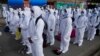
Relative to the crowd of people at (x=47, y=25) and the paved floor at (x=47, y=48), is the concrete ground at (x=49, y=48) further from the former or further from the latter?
the crowd of people at (x=47, y=25)

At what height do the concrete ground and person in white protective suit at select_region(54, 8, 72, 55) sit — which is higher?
person in white protective suit at select_region(54, 8, 72, 55)

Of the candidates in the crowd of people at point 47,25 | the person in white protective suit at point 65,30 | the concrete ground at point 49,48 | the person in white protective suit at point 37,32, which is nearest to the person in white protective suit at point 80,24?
the crowd of people at point 47,25

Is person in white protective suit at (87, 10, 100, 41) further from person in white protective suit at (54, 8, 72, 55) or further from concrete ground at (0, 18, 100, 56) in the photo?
person in white protective suit at (54, 8, 72, 55)

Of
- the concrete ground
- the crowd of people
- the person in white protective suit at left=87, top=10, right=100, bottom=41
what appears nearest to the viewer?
the crowd of people

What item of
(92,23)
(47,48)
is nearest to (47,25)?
(47,48)

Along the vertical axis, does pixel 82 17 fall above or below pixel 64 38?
above

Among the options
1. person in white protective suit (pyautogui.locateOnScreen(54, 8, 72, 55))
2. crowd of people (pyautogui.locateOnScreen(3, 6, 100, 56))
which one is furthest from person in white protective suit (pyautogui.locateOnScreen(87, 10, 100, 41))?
person in white protective suit (pyautogui.locateOnScreen(54, 8, 72, 55))

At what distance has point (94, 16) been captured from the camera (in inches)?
416

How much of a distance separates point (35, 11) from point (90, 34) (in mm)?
5647

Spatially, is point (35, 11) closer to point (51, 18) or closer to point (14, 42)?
point (51, 18)

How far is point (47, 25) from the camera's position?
29.3 feet

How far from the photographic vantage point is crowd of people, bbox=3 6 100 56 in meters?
6.40

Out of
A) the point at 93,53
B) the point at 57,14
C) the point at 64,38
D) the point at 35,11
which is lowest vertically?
the point at 93,53

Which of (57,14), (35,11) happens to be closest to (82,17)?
(57,14)
